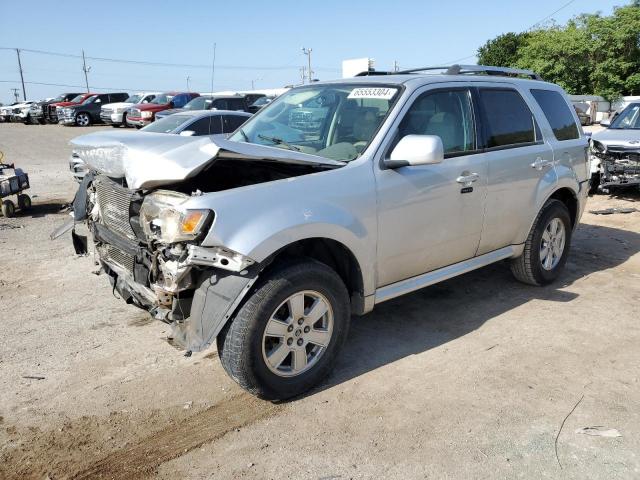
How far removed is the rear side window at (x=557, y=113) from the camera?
5340 mm

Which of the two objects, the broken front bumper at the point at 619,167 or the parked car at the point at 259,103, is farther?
the parked car at the point at 259,103

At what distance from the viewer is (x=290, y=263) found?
3.36 m

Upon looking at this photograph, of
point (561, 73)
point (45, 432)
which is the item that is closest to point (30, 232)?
point (45, 432)

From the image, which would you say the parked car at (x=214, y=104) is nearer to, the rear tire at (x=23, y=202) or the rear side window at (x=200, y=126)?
the rear side window at (x=200, y=126)

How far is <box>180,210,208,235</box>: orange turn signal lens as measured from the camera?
303cm

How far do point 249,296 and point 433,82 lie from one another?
2.27m

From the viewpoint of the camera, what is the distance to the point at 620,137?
1001 centimetres

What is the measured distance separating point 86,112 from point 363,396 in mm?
31098

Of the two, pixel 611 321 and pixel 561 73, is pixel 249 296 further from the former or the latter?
pixel 561 73

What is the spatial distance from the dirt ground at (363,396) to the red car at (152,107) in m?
19.9

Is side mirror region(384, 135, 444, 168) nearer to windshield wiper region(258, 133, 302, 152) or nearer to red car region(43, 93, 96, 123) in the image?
windshield wiper region(258, 133, 302, 152)

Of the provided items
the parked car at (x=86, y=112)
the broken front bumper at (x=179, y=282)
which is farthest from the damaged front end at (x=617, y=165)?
the parked car at (x=86, y=112)

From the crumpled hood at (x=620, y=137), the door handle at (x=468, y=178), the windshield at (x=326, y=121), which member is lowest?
the crumpled hood at (x=620, y=137)

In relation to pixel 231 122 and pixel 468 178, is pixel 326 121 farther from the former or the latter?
pixel 231 122
